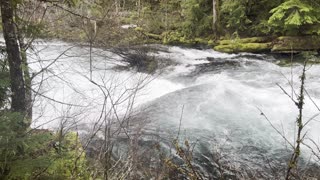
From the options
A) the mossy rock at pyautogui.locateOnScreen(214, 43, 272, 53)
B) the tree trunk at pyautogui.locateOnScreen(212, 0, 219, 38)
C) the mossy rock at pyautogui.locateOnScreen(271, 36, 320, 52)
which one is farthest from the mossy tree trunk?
the mossy rock at pyautogui.locateOnScreen(271, 36, 320, 52)

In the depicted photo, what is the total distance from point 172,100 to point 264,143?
3206 millimetres

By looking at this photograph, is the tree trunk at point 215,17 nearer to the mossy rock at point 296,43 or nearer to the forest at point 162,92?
the forest at point 162,92

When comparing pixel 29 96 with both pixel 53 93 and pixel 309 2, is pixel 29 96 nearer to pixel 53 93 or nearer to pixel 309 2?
pixel 53 93

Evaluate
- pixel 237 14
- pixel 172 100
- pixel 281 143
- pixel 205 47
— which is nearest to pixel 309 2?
pixel 237 14

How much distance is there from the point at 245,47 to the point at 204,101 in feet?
19.0

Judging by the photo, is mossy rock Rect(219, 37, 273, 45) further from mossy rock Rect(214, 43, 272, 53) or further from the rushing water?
the rushing water

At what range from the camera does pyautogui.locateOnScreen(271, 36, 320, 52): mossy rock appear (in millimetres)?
12164

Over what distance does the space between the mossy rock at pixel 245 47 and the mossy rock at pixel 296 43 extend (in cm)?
40

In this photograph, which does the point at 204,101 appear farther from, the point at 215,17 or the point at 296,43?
the point at 215,17

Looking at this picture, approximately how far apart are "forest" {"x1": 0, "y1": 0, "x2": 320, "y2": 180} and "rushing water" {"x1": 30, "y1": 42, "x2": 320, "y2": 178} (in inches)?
1.5

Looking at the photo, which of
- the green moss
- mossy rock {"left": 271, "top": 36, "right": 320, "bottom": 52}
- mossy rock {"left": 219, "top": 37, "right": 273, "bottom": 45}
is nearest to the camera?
the green moss

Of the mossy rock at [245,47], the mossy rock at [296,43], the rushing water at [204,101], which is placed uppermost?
the mossy rock at [296,43]

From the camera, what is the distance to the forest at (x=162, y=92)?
401 centimetres

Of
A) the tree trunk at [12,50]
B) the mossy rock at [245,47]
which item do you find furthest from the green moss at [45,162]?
the mossy rock at [245,47]
